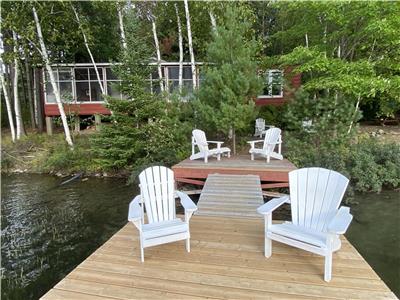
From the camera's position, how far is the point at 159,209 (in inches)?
128

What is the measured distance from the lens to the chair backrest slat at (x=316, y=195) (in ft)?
9.16

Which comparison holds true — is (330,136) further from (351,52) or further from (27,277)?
(27,277)

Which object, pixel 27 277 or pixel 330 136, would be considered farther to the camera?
pixel 330 136

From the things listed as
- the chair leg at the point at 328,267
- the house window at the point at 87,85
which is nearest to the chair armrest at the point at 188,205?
the chair leg at the point at 328,267

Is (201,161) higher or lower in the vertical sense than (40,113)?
lower

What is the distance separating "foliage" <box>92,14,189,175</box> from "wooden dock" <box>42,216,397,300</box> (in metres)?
5.14

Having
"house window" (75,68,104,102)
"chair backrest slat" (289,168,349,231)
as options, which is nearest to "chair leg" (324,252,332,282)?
"chair backrest slat" (289,168,349,231)

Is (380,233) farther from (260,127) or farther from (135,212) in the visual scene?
(260,127)

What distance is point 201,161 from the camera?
6.79 meters

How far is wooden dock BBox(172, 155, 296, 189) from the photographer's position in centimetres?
580

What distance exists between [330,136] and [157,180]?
A: 245 inches

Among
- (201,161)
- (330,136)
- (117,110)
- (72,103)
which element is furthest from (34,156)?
(330,136)

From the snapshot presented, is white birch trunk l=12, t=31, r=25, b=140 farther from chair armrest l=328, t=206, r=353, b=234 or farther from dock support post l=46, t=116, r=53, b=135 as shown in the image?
chair armrest l=328, t=206, r=353, b=234

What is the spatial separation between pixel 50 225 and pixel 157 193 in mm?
3491
